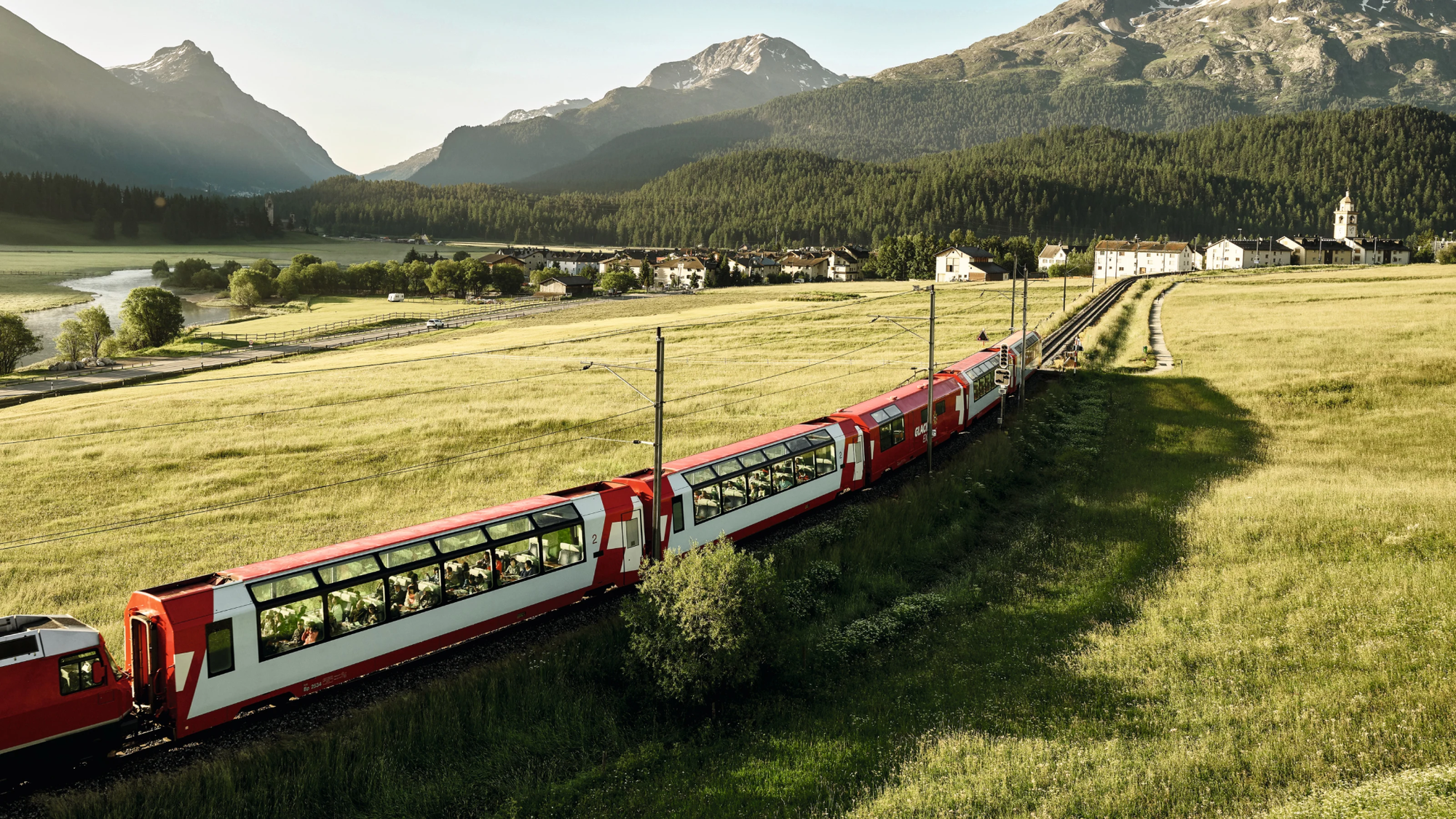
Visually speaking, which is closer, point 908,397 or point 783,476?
point 783,476

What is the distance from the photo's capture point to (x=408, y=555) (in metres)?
17.9

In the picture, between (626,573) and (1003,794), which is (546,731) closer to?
(626,573)

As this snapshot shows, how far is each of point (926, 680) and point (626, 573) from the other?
8.13 metres

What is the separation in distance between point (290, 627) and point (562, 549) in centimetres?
623

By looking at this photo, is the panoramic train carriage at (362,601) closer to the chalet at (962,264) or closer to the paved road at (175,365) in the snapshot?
the paved road at (175,365)

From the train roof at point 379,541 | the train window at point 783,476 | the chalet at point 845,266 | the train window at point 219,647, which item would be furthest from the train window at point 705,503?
the chalet at point 845,266

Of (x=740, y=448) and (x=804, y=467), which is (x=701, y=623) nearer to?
(x=740, y=448)

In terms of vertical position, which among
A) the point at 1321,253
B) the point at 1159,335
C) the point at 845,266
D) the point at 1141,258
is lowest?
the point at 1159,335

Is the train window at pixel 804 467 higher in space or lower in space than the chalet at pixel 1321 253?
lower

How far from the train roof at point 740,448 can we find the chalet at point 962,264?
13420 centimetres

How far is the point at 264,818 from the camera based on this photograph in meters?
13.7

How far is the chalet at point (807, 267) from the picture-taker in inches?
7490

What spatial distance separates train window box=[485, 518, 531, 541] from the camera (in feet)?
63.7

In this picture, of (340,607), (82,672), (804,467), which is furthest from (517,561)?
(804,467)
